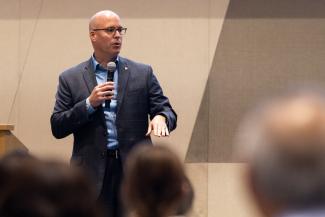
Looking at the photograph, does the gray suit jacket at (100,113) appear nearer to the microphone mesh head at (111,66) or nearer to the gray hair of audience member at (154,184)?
the microphone mesh head at (111,66)

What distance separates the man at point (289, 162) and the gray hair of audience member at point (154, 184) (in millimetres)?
624

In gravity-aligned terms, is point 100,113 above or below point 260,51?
below

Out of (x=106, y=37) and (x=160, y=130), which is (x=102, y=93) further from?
(x=106, y=37)

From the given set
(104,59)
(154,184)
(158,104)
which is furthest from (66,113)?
(154,184)

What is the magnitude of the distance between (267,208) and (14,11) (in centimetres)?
621

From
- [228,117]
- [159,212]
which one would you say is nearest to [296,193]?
[159,212]

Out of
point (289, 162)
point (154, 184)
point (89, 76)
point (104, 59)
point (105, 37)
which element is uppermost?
point (105, 37)

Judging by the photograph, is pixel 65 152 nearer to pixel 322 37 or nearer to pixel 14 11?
pixel 14 11

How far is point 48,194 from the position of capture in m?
1.24

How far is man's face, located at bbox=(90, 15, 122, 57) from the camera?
5.19 m

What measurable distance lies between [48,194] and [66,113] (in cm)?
377

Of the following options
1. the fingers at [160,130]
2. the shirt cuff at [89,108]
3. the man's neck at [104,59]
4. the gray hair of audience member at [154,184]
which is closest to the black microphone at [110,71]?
the shirt cuff at [89,108]

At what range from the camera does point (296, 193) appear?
123 centimetres

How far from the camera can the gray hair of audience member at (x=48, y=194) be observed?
123cm
